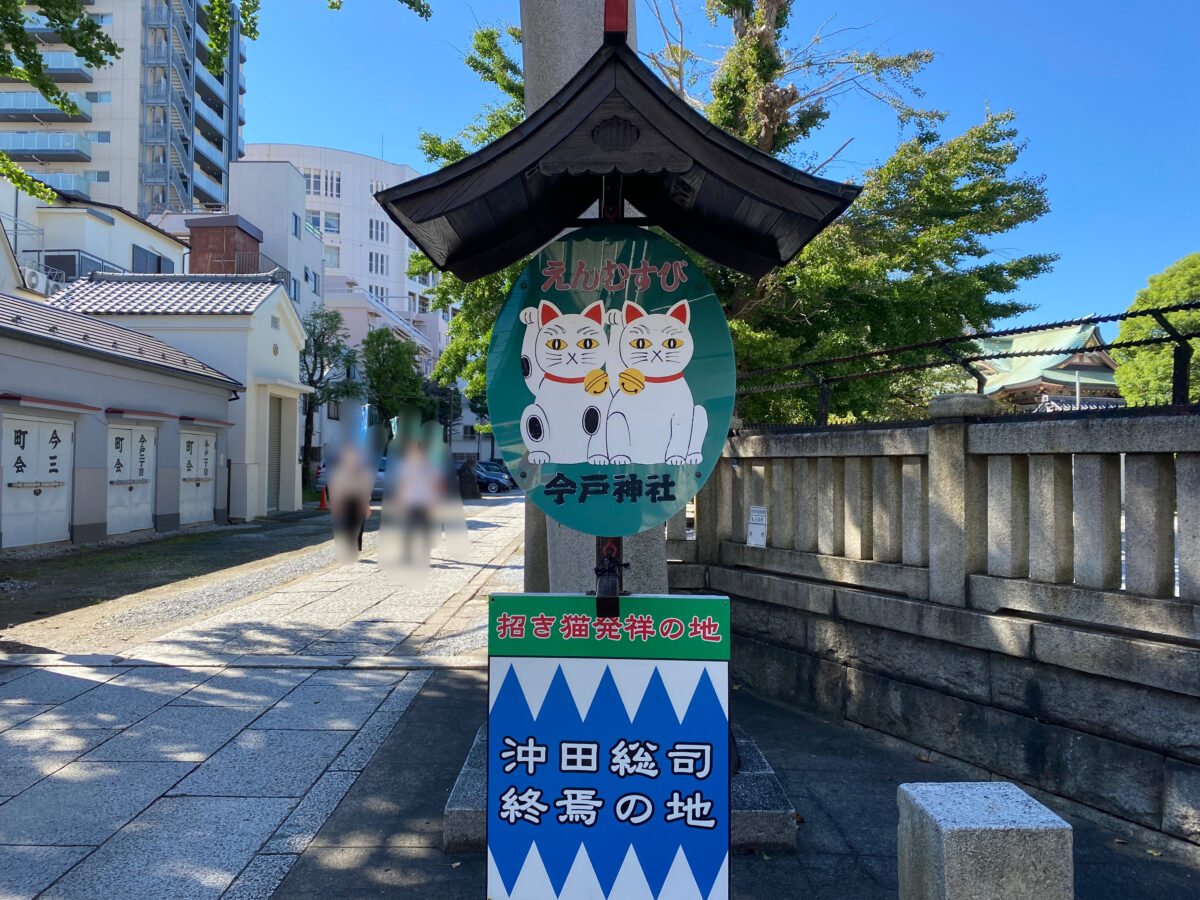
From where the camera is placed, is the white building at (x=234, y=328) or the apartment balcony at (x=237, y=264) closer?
the white building at (x=234, y=328)

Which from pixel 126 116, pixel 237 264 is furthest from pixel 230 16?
pixel 126 116

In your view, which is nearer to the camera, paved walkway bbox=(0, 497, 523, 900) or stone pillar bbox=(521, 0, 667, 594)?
paved walkway bbox=(0, 497, 523, 900)

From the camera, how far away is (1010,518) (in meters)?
4.46

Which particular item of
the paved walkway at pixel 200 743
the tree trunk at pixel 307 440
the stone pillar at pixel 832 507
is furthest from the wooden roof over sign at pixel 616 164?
the tree trunk at pixel 307 440

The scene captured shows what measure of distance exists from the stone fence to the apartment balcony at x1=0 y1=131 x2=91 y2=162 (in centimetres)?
5666

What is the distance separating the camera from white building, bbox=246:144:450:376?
46.2 m

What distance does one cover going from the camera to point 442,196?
9.34 feet

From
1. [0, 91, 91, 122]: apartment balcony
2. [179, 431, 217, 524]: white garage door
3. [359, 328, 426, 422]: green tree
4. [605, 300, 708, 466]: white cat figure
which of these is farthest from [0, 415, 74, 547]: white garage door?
[0, 91, 91, 122]: apartment balcony

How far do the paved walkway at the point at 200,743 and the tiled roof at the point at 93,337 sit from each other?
8911 mm

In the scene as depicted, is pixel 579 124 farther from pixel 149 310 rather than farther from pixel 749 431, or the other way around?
pixel 149 310

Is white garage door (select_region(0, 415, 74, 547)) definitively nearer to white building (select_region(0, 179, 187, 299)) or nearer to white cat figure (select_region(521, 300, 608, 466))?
white building (select_region(0, 179, 187, 299))

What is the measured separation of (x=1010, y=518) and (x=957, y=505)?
30 cm

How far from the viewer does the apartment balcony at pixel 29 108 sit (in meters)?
48.2

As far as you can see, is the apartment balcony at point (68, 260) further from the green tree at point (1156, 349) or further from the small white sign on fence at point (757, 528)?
the green tree at point (1156, 349)
